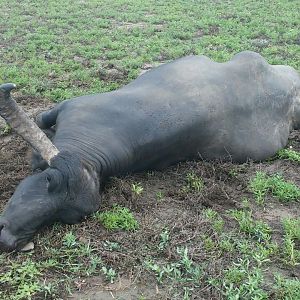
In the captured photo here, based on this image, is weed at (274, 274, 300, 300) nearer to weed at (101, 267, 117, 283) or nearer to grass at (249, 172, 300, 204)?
weed at (101, 267, 117, 283)

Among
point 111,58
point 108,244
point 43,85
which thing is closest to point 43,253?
point 108,244

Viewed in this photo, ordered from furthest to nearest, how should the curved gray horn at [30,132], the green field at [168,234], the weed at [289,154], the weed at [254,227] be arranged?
the weed at [289,154] < the weed at [254,227] < the curved gray horn at [30,132] < the green field at [168,234]

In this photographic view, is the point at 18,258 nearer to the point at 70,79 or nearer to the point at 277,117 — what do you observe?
the point at 277,117

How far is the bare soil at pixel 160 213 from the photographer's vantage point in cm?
442

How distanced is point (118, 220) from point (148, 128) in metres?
1.11

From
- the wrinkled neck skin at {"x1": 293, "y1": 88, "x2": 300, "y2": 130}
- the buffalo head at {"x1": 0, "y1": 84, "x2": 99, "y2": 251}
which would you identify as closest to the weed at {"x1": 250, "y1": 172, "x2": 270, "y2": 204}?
the wrinkled neck skin at {"x1": 293, "y1": 88, "x2": 300, "y2": 130}

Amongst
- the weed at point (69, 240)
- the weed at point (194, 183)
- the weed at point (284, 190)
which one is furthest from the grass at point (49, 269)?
the weed at point (284, 190)

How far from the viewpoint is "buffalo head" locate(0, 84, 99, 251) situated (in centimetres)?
467

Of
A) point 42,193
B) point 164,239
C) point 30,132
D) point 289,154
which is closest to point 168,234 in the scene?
point 164,239

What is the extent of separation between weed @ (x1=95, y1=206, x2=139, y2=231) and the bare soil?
63 mm

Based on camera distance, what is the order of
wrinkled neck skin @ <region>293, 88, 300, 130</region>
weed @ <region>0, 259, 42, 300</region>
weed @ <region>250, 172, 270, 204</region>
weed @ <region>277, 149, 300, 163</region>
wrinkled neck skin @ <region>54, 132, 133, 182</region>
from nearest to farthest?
weed @ <region>0, 259, 42, 300</region>, wrinkled neck skin @ <region>54, 132, 133, 182</region>, weed @ <region>250, 172, 270, 204</region>, weed @ <region>277, 149, 300, 163</region>, wrinkled neck skin @ <region>293, 88, 300, 130</region>

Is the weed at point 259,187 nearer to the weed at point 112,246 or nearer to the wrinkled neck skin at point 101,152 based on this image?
the wrinkled neck skin at point 101,152

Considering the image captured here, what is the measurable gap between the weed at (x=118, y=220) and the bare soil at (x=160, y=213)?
0.06m

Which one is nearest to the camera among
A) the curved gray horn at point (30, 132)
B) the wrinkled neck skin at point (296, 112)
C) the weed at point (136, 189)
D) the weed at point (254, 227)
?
the curved gray horn at point (30, 132)
